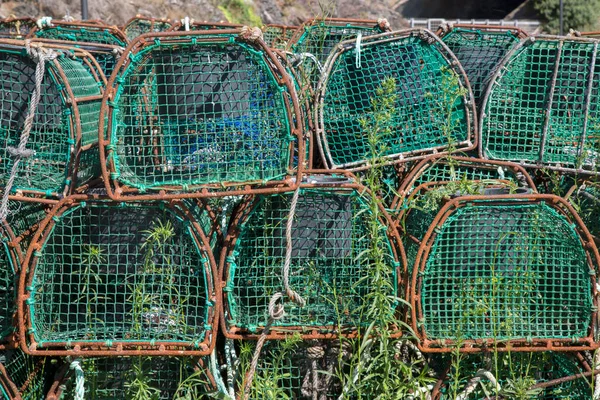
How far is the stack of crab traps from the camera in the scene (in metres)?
2.58

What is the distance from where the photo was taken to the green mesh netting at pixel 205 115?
257 centimetres

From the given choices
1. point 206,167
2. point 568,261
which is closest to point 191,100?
point 206,167

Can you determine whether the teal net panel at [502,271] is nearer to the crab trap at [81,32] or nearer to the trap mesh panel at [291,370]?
the trap mesh panel at [291,370]

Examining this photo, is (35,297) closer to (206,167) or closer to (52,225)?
(52,225)

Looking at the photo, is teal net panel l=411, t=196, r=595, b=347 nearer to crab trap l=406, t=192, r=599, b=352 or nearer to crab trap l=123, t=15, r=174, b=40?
crab trap l=406, t=192, r=599, b=352

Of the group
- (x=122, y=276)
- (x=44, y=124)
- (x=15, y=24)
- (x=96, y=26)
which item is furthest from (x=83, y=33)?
(x=122, y=276)

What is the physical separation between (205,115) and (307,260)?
0.68m

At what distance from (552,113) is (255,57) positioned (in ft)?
5.14

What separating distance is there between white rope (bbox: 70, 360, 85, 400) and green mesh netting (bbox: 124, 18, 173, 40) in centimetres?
229

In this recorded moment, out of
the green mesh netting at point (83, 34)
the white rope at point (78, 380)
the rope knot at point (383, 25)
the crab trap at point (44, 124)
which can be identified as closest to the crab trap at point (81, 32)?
the green mesh netting at point (83, 34)

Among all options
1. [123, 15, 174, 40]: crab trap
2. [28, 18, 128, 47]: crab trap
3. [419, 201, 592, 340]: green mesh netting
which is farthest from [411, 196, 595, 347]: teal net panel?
[123, 15, 174, 40]: crab trap

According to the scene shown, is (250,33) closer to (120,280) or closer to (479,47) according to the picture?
(120,280)

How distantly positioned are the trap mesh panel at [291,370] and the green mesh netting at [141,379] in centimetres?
19

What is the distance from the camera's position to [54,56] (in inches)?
103
